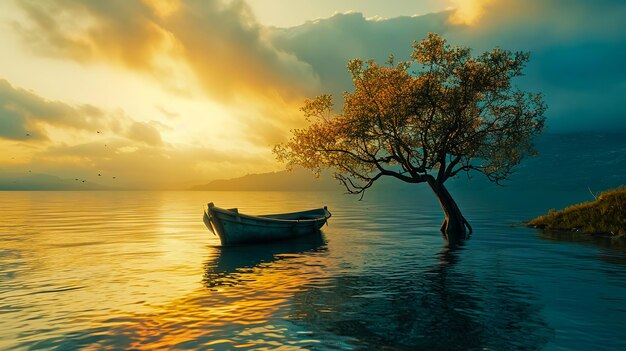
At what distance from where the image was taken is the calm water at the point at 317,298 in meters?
13.6

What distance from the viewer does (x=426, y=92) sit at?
38.7 meters

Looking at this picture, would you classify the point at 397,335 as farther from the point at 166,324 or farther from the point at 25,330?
the point at 25,330

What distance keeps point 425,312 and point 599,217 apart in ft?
112

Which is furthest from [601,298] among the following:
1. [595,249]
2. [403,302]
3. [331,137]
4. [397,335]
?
[331,137]

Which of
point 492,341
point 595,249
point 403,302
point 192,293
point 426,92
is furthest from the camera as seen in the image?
point 426,92

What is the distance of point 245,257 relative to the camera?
31250 millimetres

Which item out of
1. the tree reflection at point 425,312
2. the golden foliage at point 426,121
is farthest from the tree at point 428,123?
the tree reflection at point 425,312

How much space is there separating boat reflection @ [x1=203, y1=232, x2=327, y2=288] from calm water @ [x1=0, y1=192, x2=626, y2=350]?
180 mm

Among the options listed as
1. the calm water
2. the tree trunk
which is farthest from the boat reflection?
the tree trunk

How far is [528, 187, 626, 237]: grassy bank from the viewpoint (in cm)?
4012

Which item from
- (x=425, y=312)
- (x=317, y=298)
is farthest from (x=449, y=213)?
(x=425, y=312)

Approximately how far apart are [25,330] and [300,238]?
29.6 meters

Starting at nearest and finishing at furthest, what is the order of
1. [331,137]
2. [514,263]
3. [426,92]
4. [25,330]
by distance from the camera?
1. [25,330]
2. [514,263]
3. [426,92]
4. [331,137]

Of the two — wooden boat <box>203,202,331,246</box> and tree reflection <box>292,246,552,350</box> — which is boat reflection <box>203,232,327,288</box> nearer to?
wooden boat <box>203,202,331,246</box>
